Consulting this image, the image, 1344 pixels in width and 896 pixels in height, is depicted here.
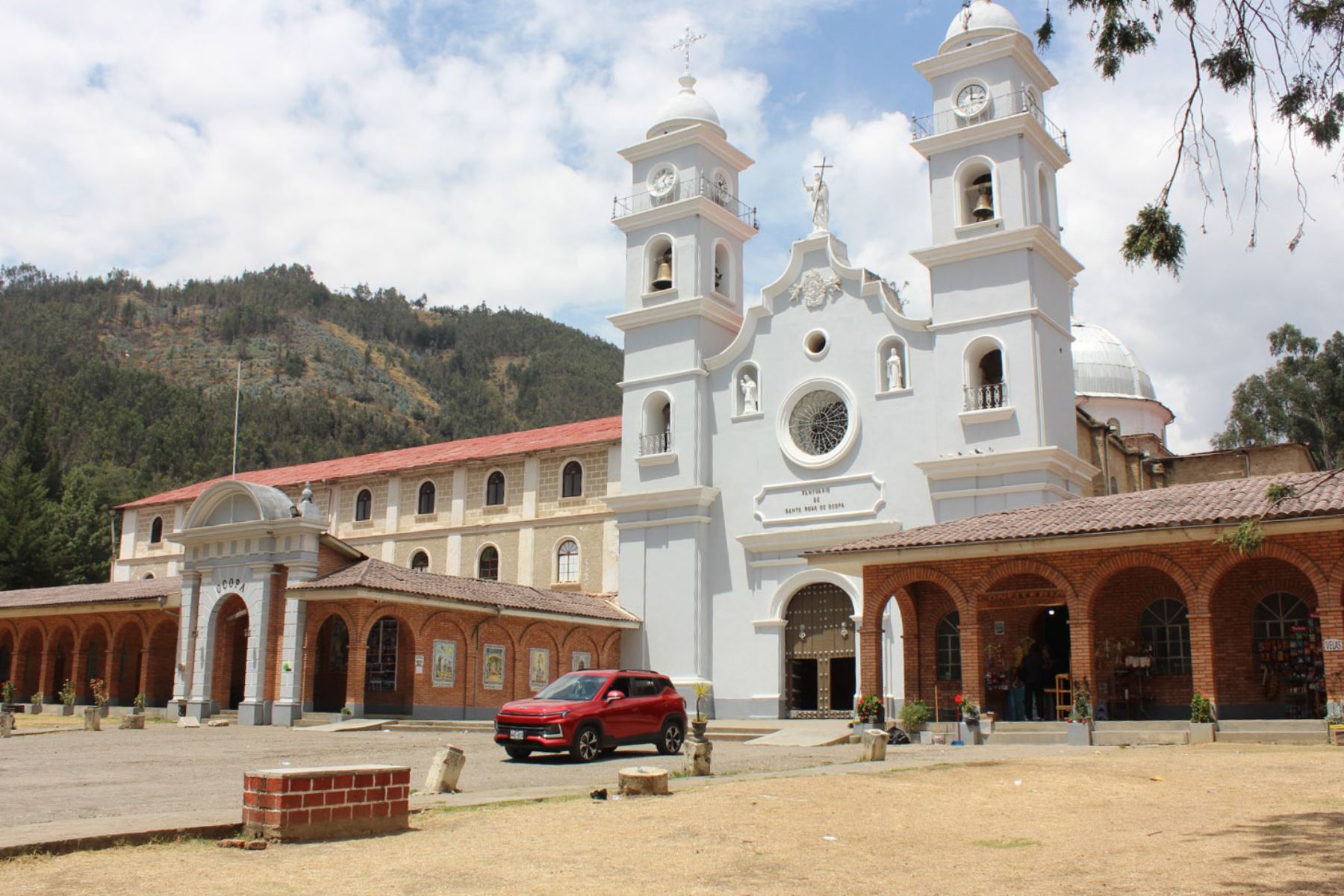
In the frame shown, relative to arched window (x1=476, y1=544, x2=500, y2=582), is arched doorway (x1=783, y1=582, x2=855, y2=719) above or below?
below

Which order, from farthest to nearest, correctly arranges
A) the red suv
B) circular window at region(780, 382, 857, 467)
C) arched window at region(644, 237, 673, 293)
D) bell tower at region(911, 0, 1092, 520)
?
arched window at region(644, 237, 673, 293) < circular window at region(780, 382, 857, 467) < bell tower at region(911, 0, 1092, 520) < the red suv

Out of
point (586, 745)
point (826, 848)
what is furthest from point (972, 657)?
point (826, 848)

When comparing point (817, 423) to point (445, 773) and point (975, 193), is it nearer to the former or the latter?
point (975, 193)

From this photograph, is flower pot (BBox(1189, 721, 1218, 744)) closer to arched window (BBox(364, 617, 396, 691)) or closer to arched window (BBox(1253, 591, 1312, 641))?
arched window (BBox(1253, 591, 1312, 641))

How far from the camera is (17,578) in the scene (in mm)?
55062

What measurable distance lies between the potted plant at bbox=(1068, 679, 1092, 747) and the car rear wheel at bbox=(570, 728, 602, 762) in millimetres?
7732

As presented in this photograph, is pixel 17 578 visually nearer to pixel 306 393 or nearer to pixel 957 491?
pixel 957 491

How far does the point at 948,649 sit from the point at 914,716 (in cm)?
440

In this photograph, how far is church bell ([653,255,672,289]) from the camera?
3472 centimetres

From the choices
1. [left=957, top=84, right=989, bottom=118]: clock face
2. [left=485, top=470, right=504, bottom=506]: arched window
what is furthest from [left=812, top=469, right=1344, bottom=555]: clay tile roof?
[left=485, top=470, right=504, bottom=506]: arched window

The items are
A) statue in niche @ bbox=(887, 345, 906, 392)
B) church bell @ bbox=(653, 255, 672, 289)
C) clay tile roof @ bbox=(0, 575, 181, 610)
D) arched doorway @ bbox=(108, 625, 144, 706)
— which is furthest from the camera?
arched doorway @ bbox=(108, 625, 144, 706)

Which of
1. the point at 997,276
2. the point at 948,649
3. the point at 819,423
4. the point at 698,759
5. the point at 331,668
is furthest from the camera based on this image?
the point at 331,668

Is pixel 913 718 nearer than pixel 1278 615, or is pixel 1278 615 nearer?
pixel 1278 615

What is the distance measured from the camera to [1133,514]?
2130cm
